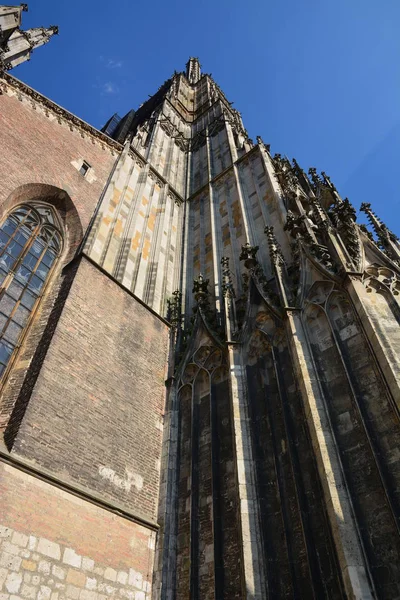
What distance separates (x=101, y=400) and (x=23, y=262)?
3.84 m

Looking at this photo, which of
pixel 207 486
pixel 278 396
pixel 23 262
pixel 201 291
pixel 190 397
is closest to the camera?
pixel 207 486

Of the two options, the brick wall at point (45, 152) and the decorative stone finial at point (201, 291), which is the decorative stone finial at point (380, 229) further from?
the brick wall at point (45, 152)

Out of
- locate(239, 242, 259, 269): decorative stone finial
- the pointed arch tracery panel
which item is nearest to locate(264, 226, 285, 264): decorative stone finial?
locate(239, 242, 259, 269): decorative stone finial

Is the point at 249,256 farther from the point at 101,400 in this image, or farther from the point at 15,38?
the point at 15,38

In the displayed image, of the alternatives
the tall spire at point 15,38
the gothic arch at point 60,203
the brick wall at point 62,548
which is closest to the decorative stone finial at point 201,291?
the gothic arch at point 60,203

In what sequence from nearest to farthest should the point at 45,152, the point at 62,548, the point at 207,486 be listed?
1. the point at 62,548
2. the point at 207,486
3. the point at 45,152

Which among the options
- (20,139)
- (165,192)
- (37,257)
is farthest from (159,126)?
(37,257)

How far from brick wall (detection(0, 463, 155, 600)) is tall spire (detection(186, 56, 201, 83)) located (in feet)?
112

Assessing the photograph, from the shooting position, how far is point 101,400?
8180 mm

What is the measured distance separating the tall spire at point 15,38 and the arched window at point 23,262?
16.5 feet

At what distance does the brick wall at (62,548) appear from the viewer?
17.8 feet

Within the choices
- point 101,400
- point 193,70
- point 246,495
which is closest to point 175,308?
point 101,400

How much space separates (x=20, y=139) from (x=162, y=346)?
23.0 feet

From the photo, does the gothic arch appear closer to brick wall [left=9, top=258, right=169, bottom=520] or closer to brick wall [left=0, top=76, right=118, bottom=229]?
brick wall [left=0, top=76, right=118, bottom=229]
